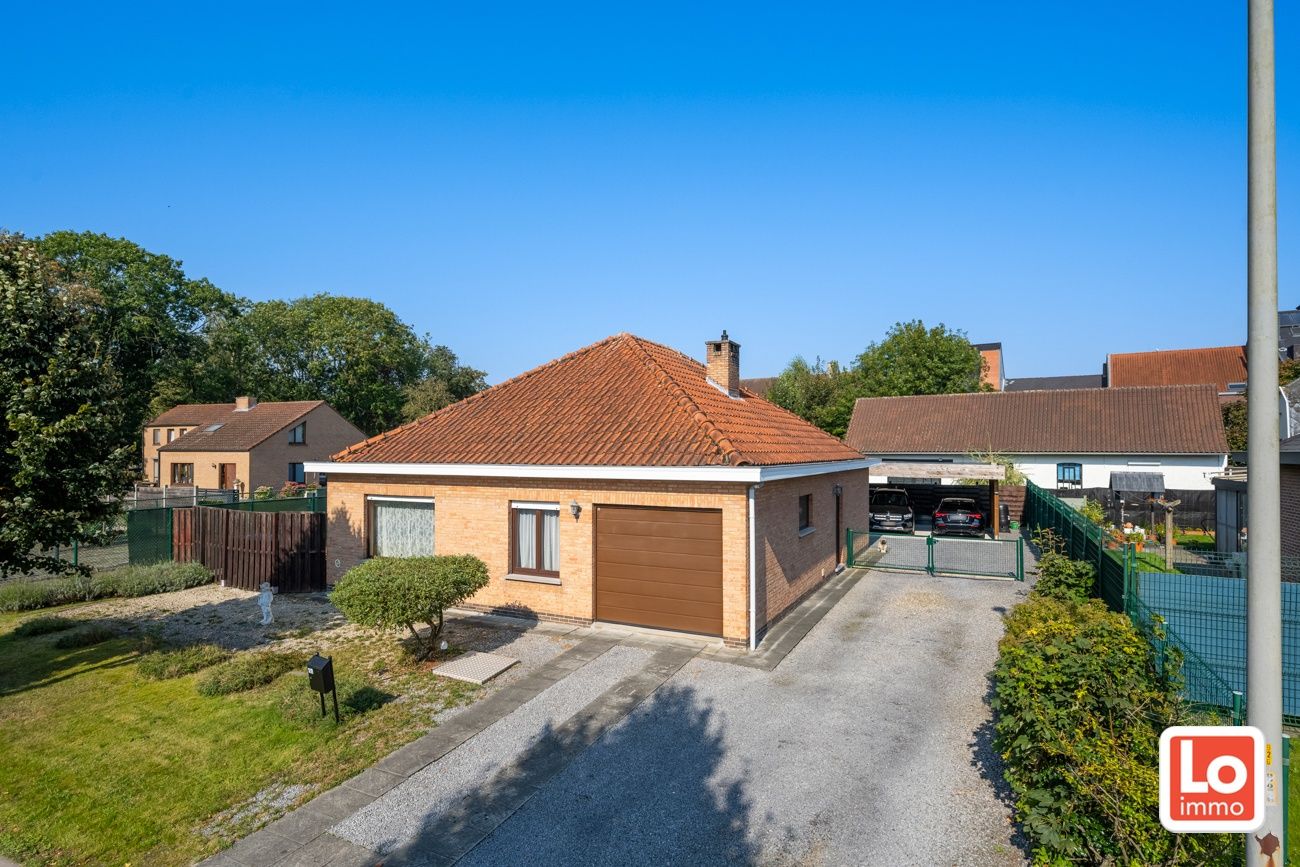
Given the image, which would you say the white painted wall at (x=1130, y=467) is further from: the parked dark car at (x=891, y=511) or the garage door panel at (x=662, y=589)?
the garage door panel at (x=662, y=589)

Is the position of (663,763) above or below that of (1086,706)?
below

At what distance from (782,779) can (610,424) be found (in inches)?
309

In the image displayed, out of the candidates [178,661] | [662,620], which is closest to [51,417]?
[178,661]

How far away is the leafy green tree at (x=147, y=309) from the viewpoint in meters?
48.5

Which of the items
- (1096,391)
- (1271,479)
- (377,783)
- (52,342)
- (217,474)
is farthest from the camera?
(217,474)

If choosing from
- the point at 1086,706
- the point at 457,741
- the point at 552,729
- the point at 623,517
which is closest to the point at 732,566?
the point at 623,517

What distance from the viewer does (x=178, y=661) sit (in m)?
10.6

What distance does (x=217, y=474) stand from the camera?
4547 cm

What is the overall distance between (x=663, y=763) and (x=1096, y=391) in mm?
40164

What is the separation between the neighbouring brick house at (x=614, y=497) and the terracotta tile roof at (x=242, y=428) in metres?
36.0

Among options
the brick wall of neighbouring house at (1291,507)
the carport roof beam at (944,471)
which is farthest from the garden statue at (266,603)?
the brick wall of neighbouring house at (1291,507)

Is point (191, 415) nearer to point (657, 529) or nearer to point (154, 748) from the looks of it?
point (154, 748)

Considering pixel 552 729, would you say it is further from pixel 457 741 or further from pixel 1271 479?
pixel 1271 479

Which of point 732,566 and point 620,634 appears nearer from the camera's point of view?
point 732,566
